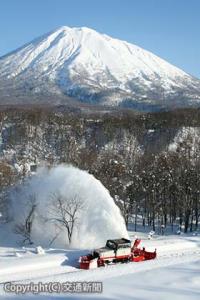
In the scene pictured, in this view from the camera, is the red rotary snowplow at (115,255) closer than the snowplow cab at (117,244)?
Yes

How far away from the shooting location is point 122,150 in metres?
120

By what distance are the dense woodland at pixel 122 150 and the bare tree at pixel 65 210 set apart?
1027 inches

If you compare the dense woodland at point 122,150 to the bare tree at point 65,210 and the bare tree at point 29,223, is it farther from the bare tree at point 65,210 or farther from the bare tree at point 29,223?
the bare tree at point 65,210

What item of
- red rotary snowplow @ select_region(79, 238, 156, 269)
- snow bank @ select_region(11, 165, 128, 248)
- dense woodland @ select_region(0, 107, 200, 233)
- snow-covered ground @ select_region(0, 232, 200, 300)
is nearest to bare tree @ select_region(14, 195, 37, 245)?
snow bank @ select_region(11, 165, 128, 248)

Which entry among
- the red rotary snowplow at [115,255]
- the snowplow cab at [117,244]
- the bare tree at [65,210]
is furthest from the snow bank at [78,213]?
the snowplow cab at [117,244]

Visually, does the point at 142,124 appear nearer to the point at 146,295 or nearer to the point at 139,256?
the point at 139,256

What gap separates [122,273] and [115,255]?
144 inches

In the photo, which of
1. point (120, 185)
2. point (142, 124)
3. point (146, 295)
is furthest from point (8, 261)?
point (142, 124)

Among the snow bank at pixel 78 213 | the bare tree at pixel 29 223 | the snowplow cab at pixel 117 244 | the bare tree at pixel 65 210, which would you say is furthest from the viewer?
the bare tree at pixel 29 223

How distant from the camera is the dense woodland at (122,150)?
72.1m

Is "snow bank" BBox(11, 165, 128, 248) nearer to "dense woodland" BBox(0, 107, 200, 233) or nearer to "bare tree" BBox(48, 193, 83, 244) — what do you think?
"bare tree" BBox(48, 193, 83, 244)

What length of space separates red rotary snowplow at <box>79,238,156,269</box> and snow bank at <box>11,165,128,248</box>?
10372mm

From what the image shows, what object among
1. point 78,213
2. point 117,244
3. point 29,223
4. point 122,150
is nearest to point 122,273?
point 117,244

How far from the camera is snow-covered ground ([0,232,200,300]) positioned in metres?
18.8
